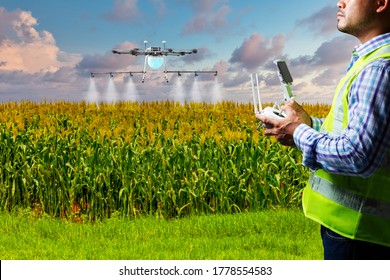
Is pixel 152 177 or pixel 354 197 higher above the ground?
pixel 354 197

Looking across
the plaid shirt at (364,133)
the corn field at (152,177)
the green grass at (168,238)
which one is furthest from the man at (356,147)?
the corn field at (152,177)

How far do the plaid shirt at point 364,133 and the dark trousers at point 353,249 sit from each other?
33cm

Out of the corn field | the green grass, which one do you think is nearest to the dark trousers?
the green grass

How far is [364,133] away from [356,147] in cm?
6

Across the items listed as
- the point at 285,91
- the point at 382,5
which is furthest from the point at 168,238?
the point at 382,5

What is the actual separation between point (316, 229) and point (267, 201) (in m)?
1.58

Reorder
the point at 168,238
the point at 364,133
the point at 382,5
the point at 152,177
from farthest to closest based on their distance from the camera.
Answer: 1. the point at 152,177
2. the point at 168,238
3. the point at 382,5
4. the point at 364,133

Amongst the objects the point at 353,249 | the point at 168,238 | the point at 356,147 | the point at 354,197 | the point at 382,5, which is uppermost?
the point at 382,5

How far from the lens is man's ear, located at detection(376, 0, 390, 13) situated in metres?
2.43

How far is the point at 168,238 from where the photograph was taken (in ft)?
24.6

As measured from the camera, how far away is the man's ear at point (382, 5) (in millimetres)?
2428

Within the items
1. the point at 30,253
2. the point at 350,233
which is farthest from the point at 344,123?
the point at 30,253

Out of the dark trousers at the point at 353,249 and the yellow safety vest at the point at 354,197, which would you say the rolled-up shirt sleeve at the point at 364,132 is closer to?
the yellow safety vest at the point at 354,197

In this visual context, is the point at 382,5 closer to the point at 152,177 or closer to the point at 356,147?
the point at 356,147
